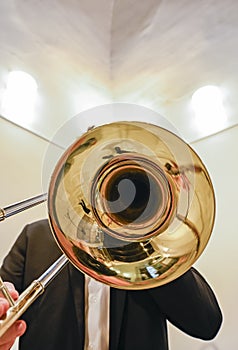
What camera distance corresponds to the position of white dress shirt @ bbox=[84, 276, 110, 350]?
0.71m

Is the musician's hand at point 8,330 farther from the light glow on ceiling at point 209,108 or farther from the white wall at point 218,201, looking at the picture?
the light glow on ceiling at point 209,108

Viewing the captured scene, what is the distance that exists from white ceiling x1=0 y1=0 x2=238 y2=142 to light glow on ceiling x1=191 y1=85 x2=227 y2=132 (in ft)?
0.07

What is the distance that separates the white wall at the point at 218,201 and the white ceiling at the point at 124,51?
0.08 meters

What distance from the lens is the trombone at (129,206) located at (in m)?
0.53

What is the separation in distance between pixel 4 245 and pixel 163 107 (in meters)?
0.89

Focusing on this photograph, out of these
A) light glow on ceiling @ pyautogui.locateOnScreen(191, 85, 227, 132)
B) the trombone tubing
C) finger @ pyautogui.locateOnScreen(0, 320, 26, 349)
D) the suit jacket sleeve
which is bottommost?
the suit jacket sleeve

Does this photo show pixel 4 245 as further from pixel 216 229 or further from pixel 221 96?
pixel 221 96

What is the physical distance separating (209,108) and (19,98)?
750 millimetres

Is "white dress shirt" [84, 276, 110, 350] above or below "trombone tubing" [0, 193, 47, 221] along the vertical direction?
below

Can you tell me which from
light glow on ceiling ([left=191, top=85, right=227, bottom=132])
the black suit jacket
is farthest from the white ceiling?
the black suit jacket

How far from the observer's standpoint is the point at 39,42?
143 centimetres

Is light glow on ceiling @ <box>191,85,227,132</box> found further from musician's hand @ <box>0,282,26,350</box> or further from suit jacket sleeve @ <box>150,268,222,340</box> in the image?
musician's hand @ <box>0,282,26,350</box>

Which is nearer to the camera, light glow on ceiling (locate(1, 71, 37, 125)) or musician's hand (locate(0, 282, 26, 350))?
musician's hand (locate(0, 282, 26, 350))

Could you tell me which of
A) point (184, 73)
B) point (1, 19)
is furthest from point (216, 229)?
point (1, 19)
